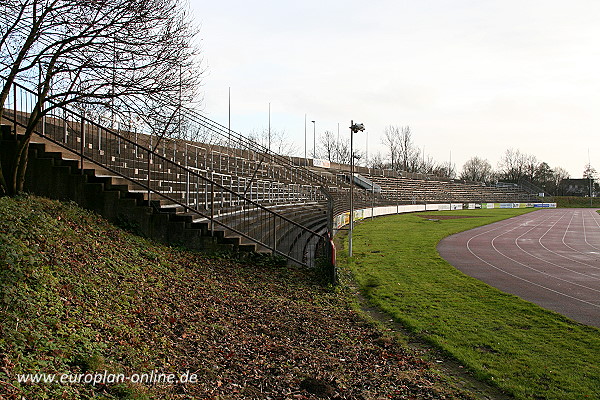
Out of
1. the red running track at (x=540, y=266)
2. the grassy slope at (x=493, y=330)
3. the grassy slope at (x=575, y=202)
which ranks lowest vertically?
the red running track at (x=540, y=266)

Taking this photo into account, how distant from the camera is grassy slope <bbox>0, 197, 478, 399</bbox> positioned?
4762mm

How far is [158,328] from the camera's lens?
6.43 meters

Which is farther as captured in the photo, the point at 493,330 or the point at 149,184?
the point at 149,184

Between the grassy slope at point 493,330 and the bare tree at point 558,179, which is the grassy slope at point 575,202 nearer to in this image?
the bare tree at point 558,179

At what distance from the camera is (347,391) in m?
5.68

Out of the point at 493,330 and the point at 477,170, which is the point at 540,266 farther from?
the point at 477,170

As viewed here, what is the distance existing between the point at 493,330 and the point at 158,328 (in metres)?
6.22

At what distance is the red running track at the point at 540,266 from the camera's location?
11656mm

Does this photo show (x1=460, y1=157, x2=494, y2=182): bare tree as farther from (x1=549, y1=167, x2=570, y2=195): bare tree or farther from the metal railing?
the metal railing

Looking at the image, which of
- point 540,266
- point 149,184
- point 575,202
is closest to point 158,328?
point 149,184

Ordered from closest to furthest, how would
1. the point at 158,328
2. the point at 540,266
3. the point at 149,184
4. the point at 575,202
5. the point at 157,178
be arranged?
the point at 158,328 → the point at 149,184 → the point at 157,178 → the point at 540,266 → the point at 575,202

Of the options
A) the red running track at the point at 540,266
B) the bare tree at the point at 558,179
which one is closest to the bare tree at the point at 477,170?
the bare tree at the point at 558,179

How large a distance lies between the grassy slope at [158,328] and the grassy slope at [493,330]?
3.54 ft

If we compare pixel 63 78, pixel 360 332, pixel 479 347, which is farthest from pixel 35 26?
pixel 479 347
